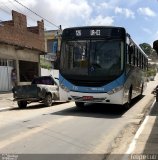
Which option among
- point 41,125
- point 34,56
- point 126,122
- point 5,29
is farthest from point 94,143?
point 34,56

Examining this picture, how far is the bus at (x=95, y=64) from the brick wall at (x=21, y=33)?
13.6 meters

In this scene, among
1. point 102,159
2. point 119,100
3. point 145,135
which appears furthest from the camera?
point 119,100

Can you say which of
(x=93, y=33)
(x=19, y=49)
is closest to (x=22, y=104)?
(x=93, y=33)

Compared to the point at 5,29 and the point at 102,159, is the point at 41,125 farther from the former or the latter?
the point at 5,29

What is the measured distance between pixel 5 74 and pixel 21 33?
474 cm

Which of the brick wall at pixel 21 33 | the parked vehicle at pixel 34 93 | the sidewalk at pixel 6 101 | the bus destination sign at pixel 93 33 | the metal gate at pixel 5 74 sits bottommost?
the sidewalk at pixel 6 101

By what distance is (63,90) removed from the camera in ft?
53.9

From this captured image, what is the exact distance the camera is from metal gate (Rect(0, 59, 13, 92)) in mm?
29080

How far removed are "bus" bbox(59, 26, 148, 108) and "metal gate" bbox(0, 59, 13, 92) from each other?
13564mm

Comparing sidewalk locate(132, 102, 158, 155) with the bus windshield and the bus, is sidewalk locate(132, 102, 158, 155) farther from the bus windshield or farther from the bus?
the bus windshield

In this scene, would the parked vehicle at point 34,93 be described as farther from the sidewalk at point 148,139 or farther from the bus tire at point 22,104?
the sidewalk at point 148,139

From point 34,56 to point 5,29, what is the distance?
20.5ft

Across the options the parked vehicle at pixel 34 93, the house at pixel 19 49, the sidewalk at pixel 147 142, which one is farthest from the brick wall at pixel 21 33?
the sidewalk at pixel 147 142

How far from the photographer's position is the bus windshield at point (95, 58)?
1568 cm
